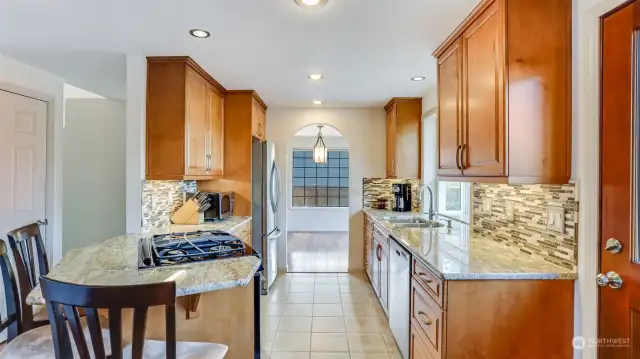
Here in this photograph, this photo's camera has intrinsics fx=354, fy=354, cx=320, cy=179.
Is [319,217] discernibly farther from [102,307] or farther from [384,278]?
[102,307]

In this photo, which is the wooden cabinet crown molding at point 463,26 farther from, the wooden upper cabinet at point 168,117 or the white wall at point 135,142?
the white wall at point 135,142

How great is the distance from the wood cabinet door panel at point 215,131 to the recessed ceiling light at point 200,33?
1.14m

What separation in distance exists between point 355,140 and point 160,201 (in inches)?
106

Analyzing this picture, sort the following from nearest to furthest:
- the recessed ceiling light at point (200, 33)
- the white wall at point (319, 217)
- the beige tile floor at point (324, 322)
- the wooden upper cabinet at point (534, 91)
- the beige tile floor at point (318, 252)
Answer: the wooden upper cabinet at point (534, 91), the recessed ceiling light at point (200, 33), the beige tile floor at point (324, 322), the beige tile floor at point (318, 252), the white wall at point (319, 217)

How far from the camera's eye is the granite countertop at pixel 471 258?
5.53ft

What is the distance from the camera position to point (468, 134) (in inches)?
80.7

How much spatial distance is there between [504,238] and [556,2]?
4.55ft

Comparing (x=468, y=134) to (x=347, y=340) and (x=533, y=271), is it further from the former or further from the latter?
(x=347, y=340)

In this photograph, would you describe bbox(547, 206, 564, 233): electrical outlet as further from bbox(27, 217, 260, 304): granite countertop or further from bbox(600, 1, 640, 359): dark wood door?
bbox(27, 217, 260, 304): granite countertop

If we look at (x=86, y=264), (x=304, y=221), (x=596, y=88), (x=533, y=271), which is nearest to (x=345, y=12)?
(x=596, y=88)

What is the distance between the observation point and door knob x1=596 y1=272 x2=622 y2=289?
143cm

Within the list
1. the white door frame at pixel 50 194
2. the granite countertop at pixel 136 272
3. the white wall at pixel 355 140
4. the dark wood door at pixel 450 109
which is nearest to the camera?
the granite countertop at pixel 136 272

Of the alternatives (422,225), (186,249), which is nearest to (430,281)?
(186,249)

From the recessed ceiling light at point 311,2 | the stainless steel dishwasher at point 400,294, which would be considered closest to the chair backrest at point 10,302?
the recessed ceiling light at point 311,2
